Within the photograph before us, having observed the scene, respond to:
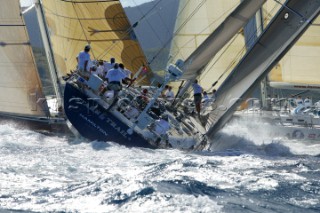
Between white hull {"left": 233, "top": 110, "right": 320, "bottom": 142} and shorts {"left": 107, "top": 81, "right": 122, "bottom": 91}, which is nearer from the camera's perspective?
shorts {"left": 107, "top": 81, "right": 122, "bottom": 91}

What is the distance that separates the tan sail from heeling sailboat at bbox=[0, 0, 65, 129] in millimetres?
6463

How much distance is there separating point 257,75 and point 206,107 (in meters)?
2.38

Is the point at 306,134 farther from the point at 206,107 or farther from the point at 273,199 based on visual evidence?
the point at 273,199

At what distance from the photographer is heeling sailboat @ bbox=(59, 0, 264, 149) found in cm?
1689

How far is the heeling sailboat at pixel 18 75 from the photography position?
19.8 m

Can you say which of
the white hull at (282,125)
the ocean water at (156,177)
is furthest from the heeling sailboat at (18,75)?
the white hull at (282,125)

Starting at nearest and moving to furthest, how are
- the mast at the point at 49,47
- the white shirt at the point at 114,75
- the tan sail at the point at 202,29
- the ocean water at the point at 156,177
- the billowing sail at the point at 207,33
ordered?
the ocean water at the point at 156,177 < the white shirt at the point at 114,75 < the mast at the point at 49,47 < the billowing sail at the point at 207,33 < the tan sail at the point at 202,29

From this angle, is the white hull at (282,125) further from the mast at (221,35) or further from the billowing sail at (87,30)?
the billowing sail at (87,30)

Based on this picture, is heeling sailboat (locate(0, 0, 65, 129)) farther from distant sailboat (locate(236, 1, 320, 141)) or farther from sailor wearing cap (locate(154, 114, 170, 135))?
distant sailboat (locate(236, 1, 320, 141))

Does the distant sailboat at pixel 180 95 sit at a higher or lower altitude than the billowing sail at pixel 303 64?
lower

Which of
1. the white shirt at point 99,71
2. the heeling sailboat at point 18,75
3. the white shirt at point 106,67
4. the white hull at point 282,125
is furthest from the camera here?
the white hull at point 282,125

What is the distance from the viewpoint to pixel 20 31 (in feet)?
65.2

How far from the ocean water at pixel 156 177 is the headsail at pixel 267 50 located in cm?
86

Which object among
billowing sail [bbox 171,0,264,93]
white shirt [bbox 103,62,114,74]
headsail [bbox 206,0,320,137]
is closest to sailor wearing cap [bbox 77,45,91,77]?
white shirt [bbox 103,62,114,74]
